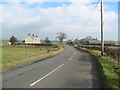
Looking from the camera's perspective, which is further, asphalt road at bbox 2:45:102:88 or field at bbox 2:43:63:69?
field at bbox 2:43:63:69

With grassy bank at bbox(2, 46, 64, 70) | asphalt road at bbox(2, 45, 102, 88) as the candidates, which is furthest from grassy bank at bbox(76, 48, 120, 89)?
grassy bank at bbox(2, 46, 64, 70)

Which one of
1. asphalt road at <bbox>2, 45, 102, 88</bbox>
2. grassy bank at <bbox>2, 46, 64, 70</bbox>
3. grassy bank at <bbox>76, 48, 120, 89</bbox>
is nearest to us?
grassy bank at <bbox>76, 48, 120, 89</bbox>

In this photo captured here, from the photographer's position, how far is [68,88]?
9.54 metres

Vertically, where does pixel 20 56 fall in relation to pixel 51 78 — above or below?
below

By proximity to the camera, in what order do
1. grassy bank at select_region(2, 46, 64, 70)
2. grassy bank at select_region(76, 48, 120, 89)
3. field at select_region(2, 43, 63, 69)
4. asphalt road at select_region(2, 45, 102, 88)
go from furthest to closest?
field at select_region(2, 43, 63, 69)
grassy bank at select_region(2, 46, 64, 70)
asphalt road at select_region(2, 45, 102, 88)
grassy bank at select_region(76, 48, 120, 89)

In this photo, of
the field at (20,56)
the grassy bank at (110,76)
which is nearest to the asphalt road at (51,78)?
the grassy bank at (110,76)

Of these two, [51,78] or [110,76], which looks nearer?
[110,76]

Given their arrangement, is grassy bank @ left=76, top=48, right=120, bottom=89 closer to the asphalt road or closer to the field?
the asphalt road

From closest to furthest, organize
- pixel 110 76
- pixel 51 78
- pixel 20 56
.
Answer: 1. pixel 110 76
2. pixel 51 78
3. pixel 20 56

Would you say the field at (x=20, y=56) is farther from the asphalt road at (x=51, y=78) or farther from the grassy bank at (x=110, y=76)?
the grassy bank at (x=110, y=76)

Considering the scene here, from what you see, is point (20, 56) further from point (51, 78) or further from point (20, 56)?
point (51, 78)

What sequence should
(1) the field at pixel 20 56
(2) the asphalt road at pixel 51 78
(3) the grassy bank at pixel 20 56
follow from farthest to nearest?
(1) the field at pixel 20 56
(3) the grassy bank at pixel 20 56
(2) the asphalt road at pixel 51 78

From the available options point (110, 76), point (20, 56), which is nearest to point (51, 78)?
point (110, 76)

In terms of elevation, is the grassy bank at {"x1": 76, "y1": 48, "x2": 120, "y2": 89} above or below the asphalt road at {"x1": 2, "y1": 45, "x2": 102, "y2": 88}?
above
